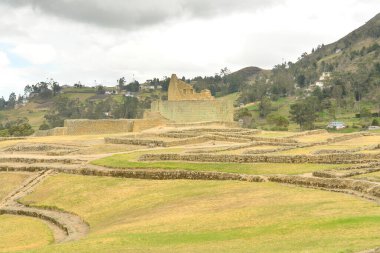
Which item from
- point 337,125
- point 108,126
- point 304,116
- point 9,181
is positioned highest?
point 304,116

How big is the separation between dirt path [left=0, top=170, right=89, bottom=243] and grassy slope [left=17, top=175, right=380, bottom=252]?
1.61 feet

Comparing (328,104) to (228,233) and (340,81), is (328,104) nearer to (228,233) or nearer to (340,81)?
(340,81)

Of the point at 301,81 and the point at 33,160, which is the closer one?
the point at 33,160

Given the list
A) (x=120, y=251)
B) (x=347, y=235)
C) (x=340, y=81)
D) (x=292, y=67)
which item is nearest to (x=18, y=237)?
(x=120, y=251)

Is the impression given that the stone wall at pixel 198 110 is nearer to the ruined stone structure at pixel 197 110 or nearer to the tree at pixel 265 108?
the ruined stone structure at pixel 197 110

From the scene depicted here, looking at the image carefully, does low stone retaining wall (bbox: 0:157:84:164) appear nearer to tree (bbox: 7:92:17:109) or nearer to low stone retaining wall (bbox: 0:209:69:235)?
low stone retaining wall (bbox: 0:209:69:235)

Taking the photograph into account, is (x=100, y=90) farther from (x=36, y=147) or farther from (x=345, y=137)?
(x=345, y=137)

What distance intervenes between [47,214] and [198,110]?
33.2 meters

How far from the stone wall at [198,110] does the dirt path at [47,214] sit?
2574 cm

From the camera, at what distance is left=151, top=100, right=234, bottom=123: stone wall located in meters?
55.0

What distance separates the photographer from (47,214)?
22.9 m

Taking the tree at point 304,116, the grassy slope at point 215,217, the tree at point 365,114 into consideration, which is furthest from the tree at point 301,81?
the grassy slope at point 215,217

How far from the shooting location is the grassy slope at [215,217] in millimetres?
12562

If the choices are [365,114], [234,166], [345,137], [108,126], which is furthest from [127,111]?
[234,166]
